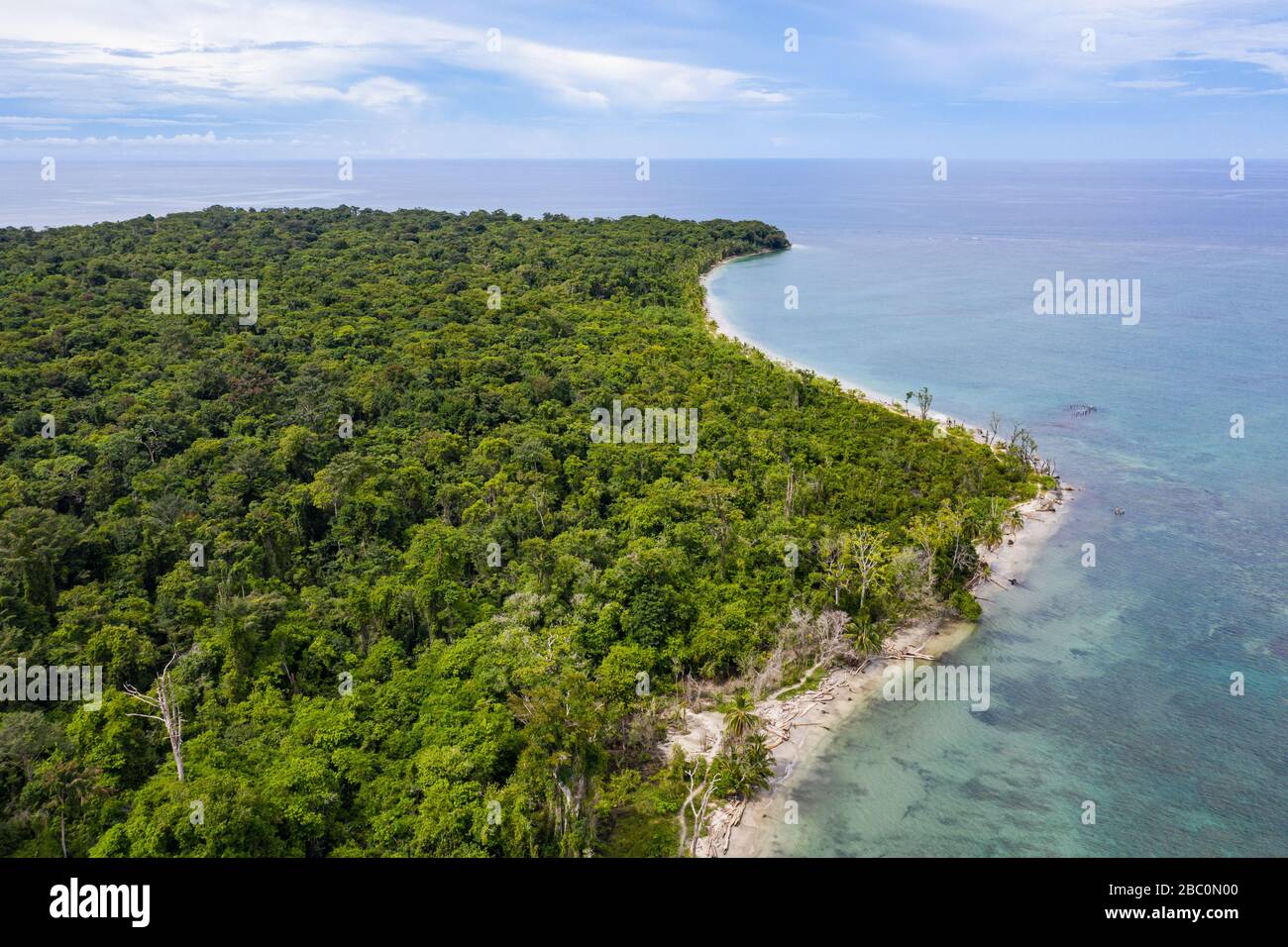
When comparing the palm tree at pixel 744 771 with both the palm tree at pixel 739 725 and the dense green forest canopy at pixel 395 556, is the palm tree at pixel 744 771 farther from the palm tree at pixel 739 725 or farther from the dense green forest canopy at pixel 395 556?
the dense green forest canopy at pixel 395 556

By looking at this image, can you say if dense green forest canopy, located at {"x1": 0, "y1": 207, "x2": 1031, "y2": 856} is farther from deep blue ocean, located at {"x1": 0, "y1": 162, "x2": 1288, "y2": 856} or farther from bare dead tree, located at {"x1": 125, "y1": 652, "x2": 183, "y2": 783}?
deep blue ocean, located at {"x1": 0, "y1": 162, "x2": 1288, "y2": 856}

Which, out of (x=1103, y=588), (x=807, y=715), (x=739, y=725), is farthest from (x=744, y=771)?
(x=1103, y=588)

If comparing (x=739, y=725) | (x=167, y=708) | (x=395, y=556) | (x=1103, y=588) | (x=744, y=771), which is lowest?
(x=744, y=771)

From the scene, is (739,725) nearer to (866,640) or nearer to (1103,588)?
(866,640)

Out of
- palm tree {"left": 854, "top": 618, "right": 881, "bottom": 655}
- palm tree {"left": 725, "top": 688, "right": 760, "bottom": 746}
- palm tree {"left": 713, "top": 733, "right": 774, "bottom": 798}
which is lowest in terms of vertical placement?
palm tree {"left": 713, "top": 733, "right": 774, "bottom": 798}

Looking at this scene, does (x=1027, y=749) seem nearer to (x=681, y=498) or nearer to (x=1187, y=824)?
(x=1187, y=824)

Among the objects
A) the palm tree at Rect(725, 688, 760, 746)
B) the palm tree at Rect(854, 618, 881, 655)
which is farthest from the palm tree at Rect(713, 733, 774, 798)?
the palm tree at Rect(854, 618, 881, 655)
